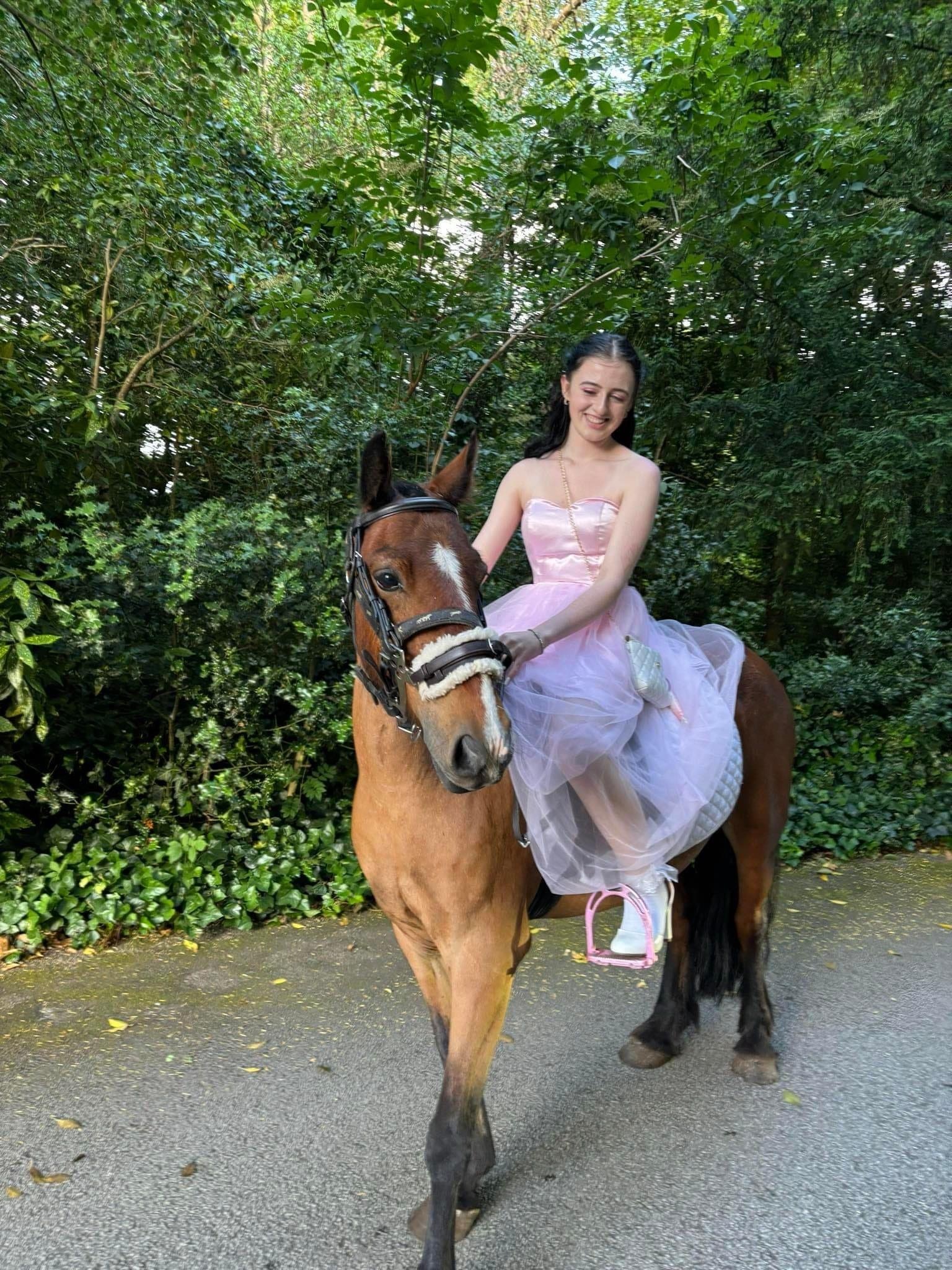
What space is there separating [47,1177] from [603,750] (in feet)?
7.33

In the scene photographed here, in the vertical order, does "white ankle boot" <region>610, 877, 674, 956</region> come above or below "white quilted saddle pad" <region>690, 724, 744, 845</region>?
below

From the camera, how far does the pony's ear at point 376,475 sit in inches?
84.9

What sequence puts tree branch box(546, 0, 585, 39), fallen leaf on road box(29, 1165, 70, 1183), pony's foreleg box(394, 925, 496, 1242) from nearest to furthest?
pony's foreleg box(394, 925, 496, 1242)
fallen leaf on road box(29, 1165, 70, 1183)
tree branch box(546, 0, 585, 39)

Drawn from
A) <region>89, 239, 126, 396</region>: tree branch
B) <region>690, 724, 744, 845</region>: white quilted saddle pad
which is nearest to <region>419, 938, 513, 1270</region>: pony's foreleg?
<region>690, 724, 744, 845</region>: white quilted saddle pad

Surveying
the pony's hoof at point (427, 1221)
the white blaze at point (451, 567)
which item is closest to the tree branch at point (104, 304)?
the white blaze at point (451, 567)

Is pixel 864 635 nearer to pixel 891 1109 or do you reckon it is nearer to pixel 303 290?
pixel 891 1109

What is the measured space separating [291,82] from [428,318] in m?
6.88

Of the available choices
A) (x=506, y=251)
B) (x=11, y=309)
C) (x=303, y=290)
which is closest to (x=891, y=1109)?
(x=303, y=290)

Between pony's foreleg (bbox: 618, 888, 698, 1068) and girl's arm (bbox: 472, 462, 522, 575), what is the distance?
1783 millimetres

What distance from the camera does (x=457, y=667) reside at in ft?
6.16

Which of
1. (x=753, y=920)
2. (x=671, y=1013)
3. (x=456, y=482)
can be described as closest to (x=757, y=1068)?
(x=671, y=1013)

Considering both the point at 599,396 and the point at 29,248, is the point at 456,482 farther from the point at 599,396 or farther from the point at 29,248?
the point at 29,248

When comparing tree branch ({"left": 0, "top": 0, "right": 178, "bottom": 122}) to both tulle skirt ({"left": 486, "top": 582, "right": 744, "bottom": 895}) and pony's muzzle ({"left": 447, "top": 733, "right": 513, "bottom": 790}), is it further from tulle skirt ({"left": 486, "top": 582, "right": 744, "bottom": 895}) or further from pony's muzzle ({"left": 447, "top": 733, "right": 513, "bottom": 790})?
pony's muzzle ({"left": 447, "top": 733, "right": 513, "bottom": 790})

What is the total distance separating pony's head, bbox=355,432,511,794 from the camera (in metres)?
1.85
